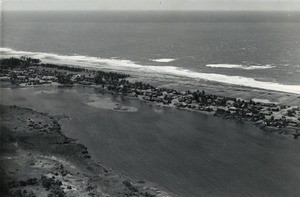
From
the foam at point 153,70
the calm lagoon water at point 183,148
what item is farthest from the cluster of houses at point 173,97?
the foam at point 153,70

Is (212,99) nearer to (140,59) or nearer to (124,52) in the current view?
(140,59)

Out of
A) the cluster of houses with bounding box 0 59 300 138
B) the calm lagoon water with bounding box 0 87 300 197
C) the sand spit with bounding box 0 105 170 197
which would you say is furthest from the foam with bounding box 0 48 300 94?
the sand spit with bounding box 0 105 170 197

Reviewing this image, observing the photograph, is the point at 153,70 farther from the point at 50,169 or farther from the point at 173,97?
the point at 50,169

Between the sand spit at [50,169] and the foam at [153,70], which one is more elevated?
the foam at [153,70]

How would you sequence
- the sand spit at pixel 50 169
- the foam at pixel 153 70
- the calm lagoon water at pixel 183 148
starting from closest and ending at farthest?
the sand spit at pixel 50 169, the calm lagoon water at pixel 183 148, the foam at pixel 153 70

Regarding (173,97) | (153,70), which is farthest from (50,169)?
(153,70)

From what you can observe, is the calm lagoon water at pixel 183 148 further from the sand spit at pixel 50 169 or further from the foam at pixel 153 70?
the foam at pixel 153 70

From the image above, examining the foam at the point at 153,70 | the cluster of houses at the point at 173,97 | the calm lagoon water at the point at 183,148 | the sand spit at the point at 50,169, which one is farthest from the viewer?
the foam at the point at 153,70
